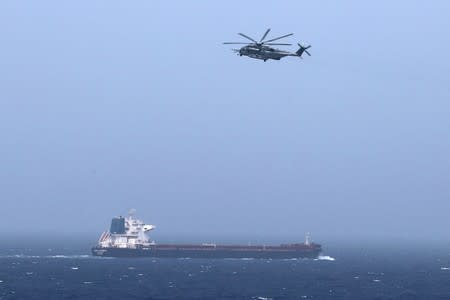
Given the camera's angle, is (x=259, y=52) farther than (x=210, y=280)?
No

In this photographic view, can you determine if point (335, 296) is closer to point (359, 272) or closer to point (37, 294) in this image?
point (37, 294)

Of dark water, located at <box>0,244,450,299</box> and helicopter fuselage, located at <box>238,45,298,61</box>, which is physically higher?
helicopter fuselage, located at <box>238,45,298,61</box>

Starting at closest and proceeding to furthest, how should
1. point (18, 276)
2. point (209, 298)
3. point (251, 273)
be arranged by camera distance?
1. point (209, 298)
2. point (18, 276)
3. point (251, 273)

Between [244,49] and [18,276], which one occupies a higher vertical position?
[244,49]

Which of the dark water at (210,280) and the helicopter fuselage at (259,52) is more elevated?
the helicopter fuselage at (259,52)

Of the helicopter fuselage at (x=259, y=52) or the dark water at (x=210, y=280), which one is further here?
the dark water at (x=210, y=280)

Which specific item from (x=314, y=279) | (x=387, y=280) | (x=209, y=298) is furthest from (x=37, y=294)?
(x=387, y=280)

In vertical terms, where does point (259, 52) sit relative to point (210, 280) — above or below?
above

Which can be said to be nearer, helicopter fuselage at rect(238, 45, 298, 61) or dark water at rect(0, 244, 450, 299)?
helicopter fuselage at rect(238, 45, 298, 61)
